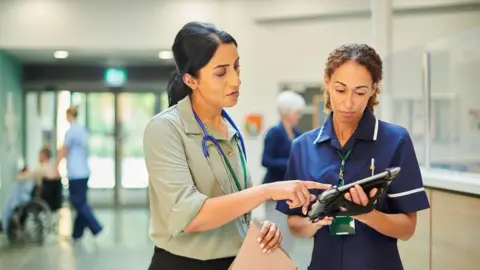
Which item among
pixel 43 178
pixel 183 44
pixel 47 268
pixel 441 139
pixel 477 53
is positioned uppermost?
pixel 477 53

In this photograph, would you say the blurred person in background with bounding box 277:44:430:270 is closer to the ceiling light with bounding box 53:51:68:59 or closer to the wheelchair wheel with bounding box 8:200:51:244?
the wheelchair wheel with bounding box 8:200:51:244

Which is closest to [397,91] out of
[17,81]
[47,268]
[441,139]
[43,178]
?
[441,139]

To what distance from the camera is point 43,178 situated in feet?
27.6

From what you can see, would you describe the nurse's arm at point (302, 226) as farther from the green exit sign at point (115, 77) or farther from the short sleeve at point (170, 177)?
the green exit sign at point (115, 77)

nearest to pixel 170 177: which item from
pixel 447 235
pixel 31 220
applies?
pixel 447 235

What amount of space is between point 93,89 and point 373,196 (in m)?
11.7

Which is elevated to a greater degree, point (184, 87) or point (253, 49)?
point (253, 49)

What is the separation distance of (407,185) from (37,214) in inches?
286

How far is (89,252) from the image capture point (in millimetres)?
7020

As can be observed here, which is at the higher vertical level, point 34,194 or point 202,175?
point 202,175

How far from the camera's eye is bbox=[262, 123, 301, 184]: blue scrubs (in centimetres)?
553

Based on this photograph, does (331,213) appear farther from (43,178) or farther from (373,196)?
(43,178)

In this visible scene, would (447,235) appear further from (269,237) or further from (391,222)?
(269,237)

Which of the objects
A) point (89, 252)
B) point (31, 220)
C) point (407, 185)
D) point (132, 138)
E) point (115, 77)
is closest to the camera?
point (407, 185)
